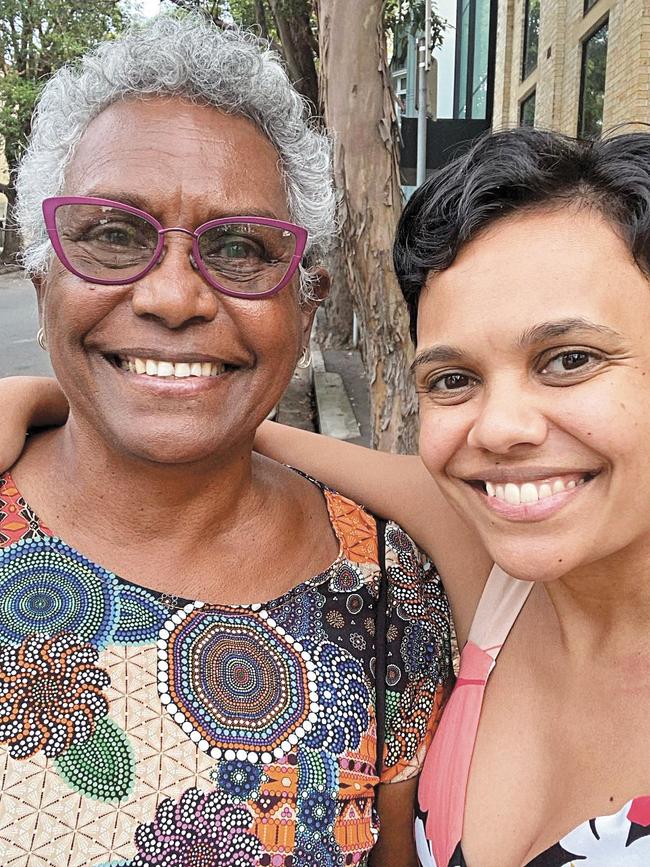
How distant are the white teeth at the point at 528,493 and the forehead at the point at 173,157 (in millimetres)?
844

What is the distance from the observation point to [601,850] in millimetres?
1366

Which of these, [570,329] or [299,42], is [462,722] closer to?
[570,329]

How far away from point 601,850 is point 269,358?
1123 millimetres

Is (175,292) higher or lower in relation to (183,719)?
higher

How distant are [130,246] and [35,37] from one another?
88.4 feet

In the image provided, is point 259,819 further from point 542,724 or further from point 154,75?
point 154,75

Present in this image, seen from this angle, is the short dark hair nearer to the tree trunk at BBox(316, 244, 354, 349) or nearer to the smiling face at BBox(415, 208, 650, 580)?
the smiling face at BBox(415, 208, 650, 580)

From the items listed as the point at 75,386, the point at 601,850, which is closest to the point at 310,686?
the point at 601,850

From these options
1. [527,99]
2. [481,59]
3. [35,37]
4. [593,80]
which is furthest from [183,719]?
[35,37]

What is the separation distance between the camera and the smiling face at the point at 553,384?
4.49ft

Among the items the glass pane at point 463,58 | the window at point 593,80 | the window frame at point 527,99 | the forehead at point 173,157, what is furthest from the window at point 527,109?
the forehead at point 173,157

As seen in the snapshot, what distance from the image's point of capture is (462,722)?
1.77 meters

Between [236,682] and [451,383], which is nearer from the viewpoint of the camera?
[451,383]

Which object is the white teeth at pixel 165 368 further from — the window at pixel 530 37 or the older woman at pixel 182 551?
the window at pixel 530 37
